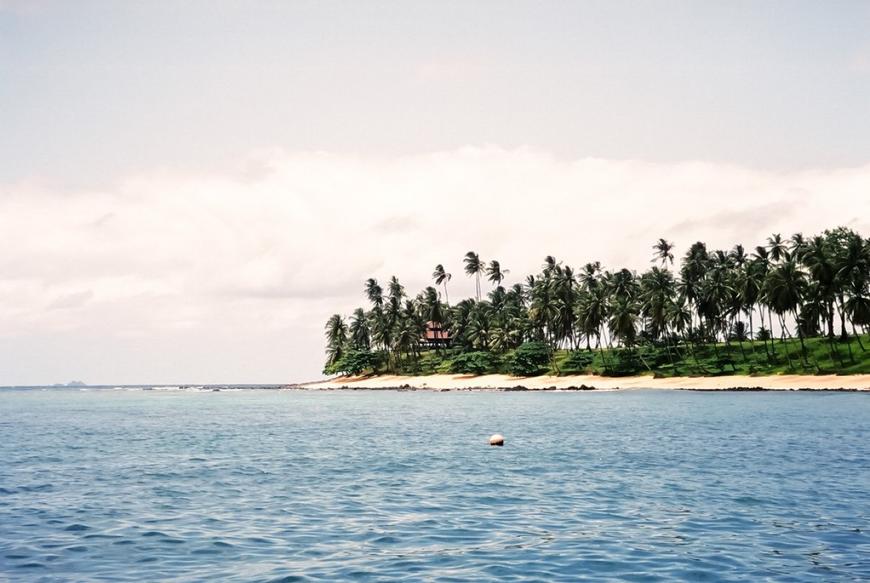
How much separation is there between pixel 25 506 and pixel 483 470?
712 inches

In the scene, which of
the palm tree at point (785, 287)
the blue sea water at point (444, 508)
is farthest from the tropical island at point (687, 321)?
the blue sea water at point (444, 508)

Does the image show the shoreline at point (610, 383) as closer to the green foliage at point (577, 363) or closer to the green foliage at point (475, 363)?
the green foliage at point (475, 363)

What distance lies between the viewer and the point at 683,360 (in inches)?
5950

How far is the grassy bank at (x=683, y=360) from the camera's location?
129 m

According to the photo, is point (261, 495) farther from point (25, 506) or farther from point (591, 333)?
point (591, 333)

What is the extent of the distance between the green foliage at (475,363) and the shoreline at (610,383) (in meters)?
2.09

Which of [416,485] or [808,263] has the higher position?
[808,263]

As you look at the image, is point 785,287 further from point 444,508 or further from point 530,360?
point 444,508

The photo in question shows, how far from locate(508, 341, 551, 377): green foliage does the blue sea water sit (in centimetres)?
11439

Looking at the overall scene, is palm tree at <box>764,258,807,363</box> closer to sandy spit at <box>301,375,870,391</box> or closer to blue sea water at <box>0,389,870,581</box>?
sandy spit at <box>301,375,870,391</box>

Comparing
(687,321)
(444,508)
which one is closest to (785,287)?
(687,321)

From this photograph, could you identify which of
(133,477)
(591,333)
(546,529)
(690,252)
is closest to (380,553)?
(546,529)

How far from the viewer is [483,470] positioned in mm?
33969

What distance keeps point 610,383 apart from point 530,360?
25306mm
